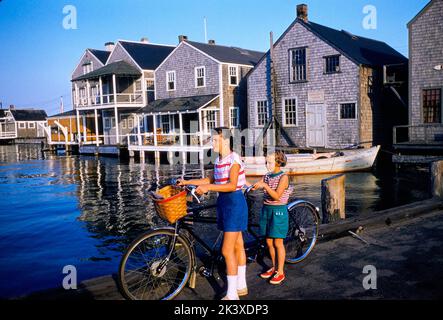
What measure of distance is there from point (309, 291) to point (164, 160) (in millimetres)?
31879

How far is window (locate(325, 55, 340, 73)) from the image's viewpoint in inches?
1075

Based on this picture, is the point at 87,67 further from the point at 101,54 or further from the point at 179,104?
the point at 179,104

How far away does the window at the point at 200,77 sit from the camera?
3581cm

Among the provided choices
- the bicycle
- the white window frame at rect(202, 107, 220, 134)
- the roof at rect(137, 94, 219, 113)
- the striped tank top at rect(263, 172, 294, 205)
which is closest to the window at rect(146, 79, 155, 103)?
the roof at rect(137, 94, 219, 113)

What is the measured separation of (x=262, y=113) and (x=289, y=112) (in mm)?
2211

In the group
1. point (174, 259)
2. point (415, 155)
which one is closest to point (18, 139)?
point (415, 155)

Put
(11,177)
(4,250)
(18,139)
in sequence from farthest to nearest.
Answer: (18,139)
(11,177)
(4,250)

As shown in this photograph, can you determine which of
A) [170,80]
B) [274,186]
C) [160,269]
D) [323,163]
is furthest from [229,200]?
[170,80]

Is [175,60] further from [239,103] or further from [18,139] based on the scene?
[18,139]

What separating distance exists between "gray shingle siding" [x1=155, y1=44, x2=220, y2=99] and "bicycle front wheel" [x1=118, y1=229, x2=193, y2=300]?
3005cm

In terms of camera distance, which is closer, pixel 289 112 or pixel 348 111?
pixel 348 111

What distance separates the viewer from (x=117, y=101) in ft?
137

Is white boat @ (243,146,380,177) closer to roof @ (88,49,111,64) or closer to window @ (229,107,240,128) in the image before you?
window @ (229,107,240,128)

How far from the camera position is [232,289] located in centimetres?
480
